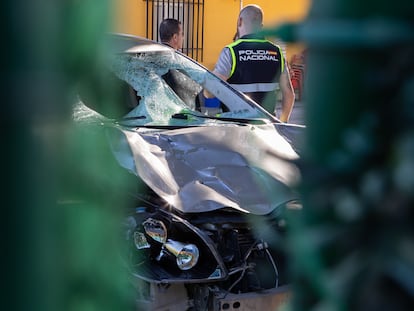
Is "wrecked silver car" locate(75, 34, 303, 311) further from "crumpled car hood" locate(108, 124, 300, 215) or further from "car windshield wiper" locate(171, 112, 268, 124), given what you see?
"car windshield wiper" locate(171, 112, 268, 124)

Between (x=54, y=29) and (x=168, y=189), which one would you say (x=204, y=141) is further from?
(x=54, y=29)

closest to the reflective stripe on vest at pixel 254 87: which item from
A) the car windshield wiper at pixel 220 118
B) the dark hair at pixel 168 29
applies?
the car windshield wiper at pixel 220 118

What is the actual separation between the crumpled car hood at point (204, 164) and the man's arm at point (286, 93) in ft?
5.17

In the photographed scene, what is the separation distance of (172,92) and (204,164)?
0.98m

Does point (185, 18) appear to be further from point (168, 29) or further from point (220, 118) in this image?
point (220, 118)

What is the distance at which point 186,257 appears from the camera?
3.60 metres

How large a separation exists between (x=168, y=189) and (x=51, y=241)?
301cm

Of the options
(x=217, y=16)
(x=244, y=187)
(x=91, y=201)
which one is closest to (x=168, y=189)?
(x=244, y=187)

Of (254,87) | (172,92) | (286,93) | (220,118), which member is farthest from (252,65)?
(172,92)

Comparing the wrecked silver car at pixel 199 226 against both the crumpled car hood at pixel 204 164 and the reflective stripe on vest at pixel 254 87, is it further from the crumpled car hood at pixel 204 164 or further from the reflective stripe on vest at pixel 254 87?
the reflective stripe on vest at pixel 254 87

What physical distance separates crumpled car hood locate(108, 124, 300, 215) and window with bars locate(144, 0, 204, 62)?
9.26 meters

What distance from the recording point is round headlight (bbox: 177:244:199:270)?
359cm

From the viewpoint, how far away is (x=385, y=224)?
2.08ft

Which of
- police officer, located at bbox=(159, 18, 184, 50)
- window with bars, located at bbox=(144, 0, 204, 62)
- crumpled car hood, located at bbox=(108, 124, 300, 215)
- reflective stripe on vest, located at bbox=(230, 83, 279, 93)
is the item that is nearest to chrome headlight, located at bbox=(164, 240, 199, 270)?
crumpled car hood, located at bbox=(108, 124, 300, 215)
